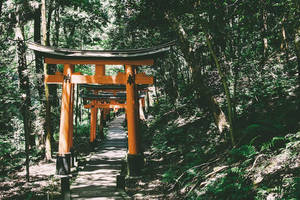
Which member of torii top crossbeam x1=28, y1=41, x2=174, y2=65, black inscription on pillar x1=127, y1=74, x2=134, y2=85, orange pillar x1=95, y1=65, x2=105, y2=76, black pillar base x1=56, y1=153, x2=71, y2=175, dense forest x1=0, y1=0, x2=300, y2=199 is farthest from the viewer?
orange pillar x1=95, y1=65, x2=105, y2=76

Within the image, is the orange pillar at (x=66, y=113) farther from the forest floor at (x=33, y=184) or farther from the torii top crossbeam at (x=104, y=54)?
the forest floor at (x=33, y=184)

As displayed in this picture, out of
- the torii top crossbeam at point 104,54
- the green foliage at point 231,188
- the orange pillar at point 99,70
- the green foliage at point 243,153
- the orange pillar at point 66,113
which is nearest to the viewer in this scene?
the green foliage at point 231,188

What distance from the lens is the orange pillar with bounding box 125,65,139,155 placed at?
8159 mm

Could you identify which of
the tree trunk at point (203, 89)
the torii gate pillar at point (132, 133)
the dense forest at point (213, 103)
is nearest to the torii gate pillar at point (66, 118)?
the dense forest at point (213, 103)

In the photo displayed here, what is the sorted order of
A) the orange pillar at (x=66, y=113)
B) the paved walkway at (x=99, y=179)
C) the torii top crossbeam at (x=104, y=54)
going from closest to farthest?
the paved walkway at (x=99, y=179)
the torii top crossbeam at (x=104, y=54)
the orange pillar at (x=66, y=113)

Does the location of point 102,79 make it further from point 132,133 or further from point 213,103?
point 213,103

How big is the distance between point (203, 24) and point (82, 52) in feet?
14.4

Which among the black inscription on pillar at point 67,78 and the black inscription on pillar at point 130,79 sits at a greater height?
the black inscription on pillar at point 67,78

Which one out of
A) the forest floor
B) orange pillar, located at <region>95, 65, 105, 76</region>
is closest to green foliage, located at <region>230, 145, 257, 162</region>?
the forest floor

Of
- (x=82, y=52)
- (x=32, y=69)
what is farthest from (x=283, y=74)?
(x=32, y=69)

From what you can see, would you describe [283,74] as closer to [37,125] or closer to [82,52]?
[82,52]

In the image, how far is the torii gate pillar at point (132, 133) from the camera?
805cm

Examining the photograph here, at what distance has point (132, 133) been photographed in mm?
8219

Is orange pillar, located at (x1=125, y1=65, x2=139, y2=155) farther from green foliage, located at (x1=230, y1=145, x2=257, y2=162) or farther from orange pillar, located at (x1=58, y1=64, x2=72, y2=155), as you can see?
green foliage, located at (x1=230, y1=145, x2=257, y2=162)
